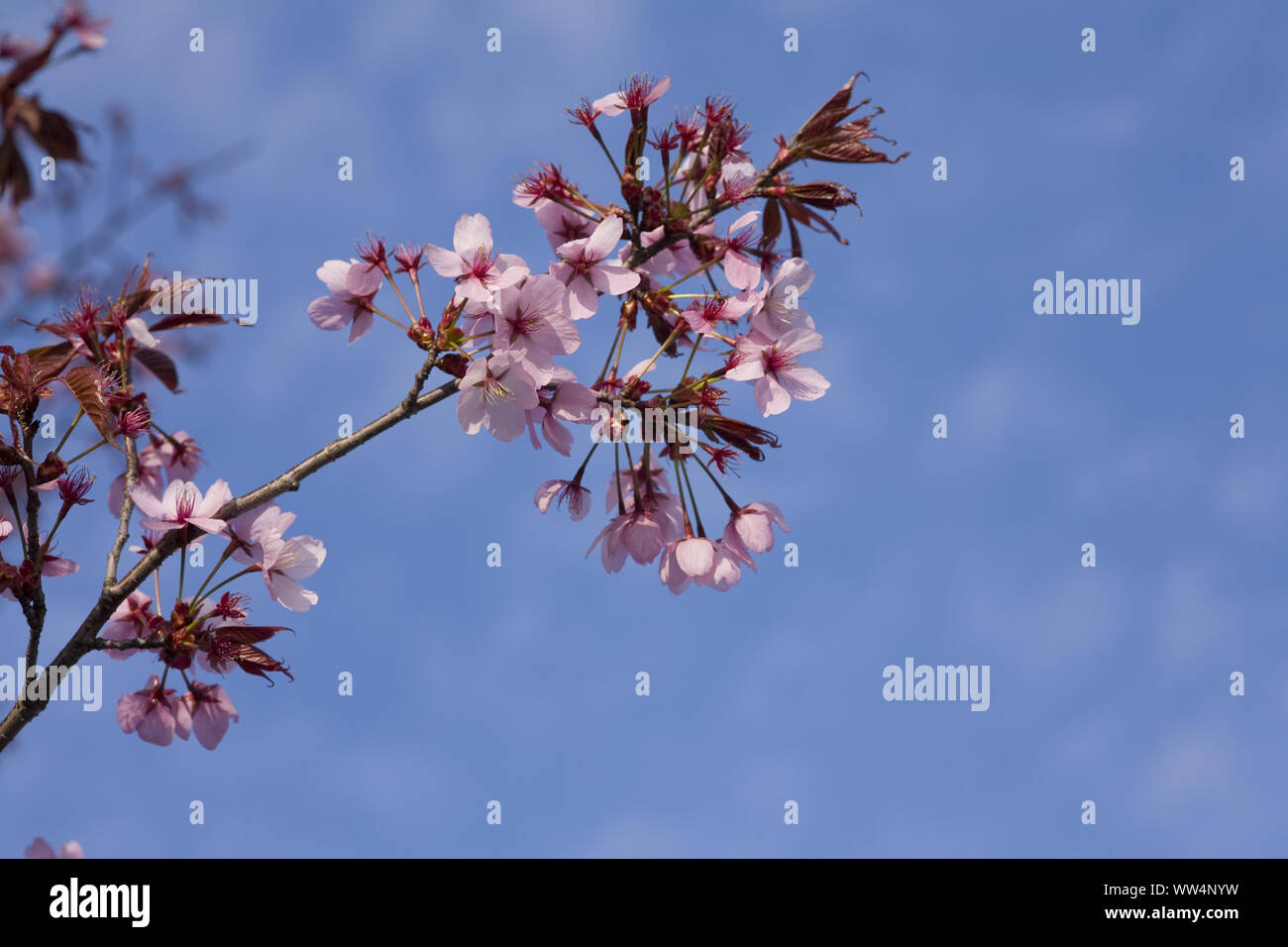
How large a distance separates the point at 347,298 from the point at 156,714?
46.8 inches

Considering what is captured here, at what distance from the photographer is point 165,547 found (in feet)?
7.30

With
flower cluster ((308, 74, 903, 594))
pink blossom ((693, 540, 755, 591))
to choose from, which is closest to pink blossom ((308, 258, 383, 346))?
flower cluster ((308, 74, 903, 594))

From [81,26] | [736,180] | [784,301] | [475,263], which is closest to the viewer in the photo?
[81,26]

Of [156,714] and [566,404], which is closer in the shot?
[566,404]

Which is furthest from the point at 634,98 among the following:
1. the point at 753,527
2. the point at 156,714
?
the point at 156,714

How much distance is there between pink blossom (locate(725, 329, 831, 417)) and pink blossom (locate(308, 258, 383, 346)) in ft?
3.18

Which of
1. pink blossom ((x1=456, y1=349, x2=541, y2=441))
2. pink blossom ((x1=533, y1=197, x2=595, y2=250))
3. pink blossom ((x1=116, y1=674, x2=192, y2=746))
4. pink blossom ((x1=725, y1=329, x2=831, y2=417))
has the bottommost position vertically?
pink blossom ((x1=116, y1=674, x2=192, y2=746))

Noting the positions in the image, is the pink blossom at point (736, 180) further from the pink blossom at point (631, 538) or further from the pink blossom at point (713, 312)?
the pink blossom at point (631, 538)

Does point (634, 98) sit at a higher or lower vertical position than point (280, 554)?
higher

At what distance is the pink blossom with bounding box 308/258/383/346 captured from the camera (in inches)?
101

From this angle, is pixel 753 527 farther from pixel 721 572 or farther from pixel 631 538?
pixel 631 538

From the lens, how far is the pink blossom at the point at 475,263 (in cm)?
232

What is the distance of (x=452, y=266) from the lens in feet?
7.91

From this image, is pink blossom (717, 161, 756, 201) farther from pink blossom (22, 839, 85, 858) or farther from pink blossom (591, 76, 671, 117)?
pink blossom (22, 839, 85, 858)
